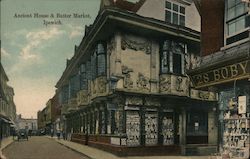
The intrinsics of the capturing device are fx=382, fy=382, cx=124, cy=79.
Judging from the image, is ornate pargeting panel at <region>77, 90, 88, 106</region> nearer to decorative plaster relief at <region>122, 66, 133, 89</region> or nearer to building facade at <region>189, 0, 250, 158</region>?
decorative plaster relief at <region>122, 66, 133, 89</region>

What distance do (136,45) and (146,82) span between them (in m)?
1.49

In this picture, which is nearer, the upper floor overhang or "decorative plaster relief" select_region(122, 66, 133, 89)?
the upper floor overhang

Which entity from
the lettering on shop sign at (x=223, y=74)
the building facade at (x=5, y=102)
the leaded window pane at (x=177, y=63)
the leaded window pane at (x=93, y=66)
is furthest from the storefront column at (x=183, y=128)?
the building facade at (x=5, y=102)

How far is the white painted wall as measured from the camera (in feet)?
46.9

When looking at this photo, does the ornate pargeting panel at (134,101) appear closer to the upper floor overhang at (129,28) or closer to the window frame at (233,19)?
the upper floor overhang at (129,28)

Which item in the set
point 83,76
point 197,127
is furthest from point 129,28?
point 197,127

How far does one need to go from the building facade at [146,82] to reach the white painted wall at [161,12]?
0.04 m

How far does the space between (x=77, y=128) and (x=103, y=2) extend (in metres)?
11.0

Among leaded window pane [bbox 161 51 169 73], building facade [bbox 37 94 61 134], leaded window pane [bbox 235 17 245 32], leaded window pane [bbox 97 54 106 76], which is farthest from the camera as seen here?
building facade [bbox 37 94 61 134]

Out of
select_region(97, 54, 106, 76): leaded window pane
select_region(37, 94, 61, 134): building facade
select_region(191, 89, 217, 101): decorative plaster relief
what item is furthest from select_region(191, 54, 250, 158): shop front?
select_region(37, 94, 61, 134): building facade

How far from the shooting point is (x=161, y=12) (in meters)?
14.6

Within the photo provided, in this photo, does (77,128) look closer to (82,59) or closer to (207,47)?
(82,59)

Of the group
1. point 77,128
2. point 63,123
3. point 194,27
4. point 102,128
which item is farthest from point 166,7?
point 63,123

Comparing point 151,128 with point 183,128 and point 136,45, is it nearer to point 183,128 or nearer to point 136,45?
point 183,128
